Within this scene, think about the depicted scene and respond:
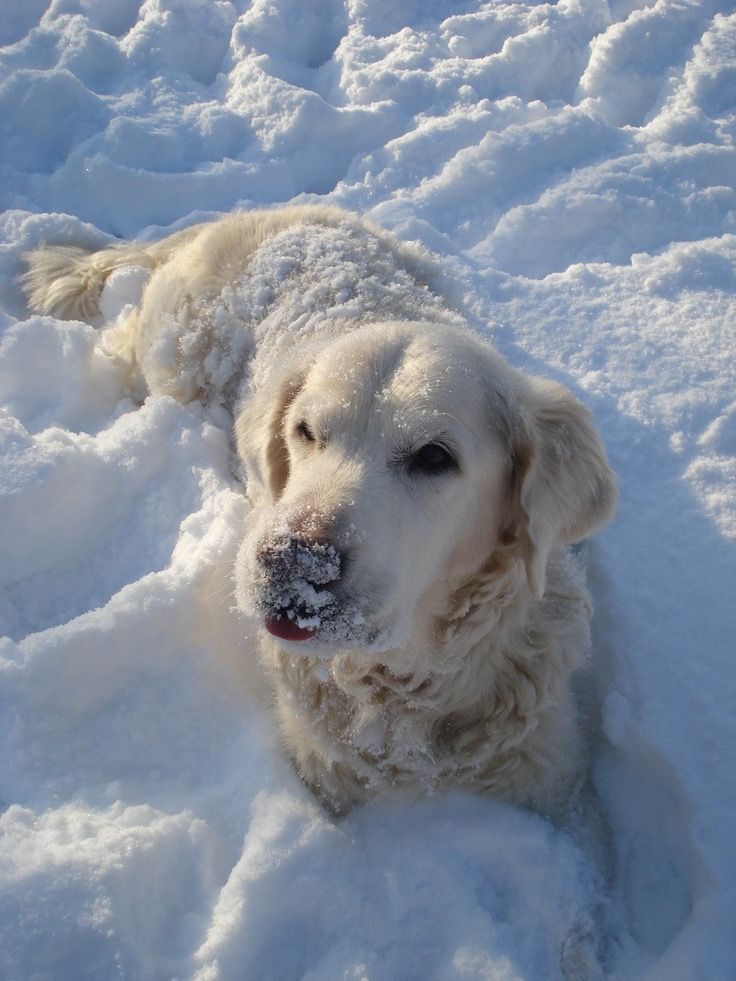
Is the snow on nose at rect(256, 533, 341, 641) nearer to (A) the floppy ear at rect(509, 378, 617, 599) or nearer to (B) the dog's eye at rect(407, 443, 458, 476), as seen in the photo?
(B) the dog's eye at rect(407, 443, 458, 476)

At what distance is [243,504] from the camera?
3.23 metres

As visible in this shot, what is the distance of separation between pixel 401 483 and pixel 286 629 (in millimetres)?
530

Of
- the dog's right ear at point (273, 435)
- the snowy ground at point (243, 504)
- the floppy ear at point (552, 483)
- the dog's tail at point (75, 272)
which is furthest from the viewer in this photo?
the dog's tail at point (75, 272)

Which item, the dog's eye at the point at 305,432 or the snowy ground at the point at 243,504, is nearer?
the snowy ground at the point at 243,504

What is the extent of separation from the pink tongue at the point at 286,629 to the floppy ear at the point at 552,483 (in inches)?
32.3

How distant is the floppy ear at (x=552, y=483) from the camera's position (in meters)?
2.33

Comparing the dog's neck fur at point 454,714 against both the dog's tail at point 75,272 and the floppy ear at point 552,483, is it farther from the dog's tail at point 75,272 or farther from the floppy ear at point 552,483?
the dog's tail at point 75,272

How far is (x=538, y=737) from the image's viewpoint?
8.55 feet

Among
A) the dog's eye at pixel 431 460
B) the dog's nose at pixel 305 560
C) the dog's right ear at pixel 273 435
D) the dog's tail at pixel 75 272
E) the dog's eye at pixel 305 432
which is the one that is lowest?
the dog's tail at pixel 75 272

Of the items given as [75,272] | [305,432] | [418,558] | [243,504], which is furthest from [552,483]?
[75,272]

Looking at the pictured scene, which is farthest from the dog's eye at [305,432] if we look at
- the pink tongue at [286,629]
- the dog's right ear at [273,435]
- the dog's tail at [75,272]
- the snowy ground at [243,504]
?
the dog's tail at [75,272]

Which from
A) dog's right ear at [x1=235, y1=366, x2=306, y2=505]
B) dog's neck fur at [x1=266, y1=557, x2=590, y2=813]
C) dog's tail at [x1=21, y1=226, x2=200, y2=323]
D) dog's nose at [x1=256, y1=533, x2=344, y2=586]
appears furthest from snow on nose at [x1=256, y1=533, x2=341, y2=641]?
dog's tail at [x1=21, y1=226, x2=200, y2=323]

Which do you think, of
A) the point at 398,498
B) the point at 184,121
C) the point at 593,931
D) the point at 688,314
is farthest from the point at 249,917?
the point at 184,121

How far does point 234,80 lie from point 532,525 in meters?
5.32
